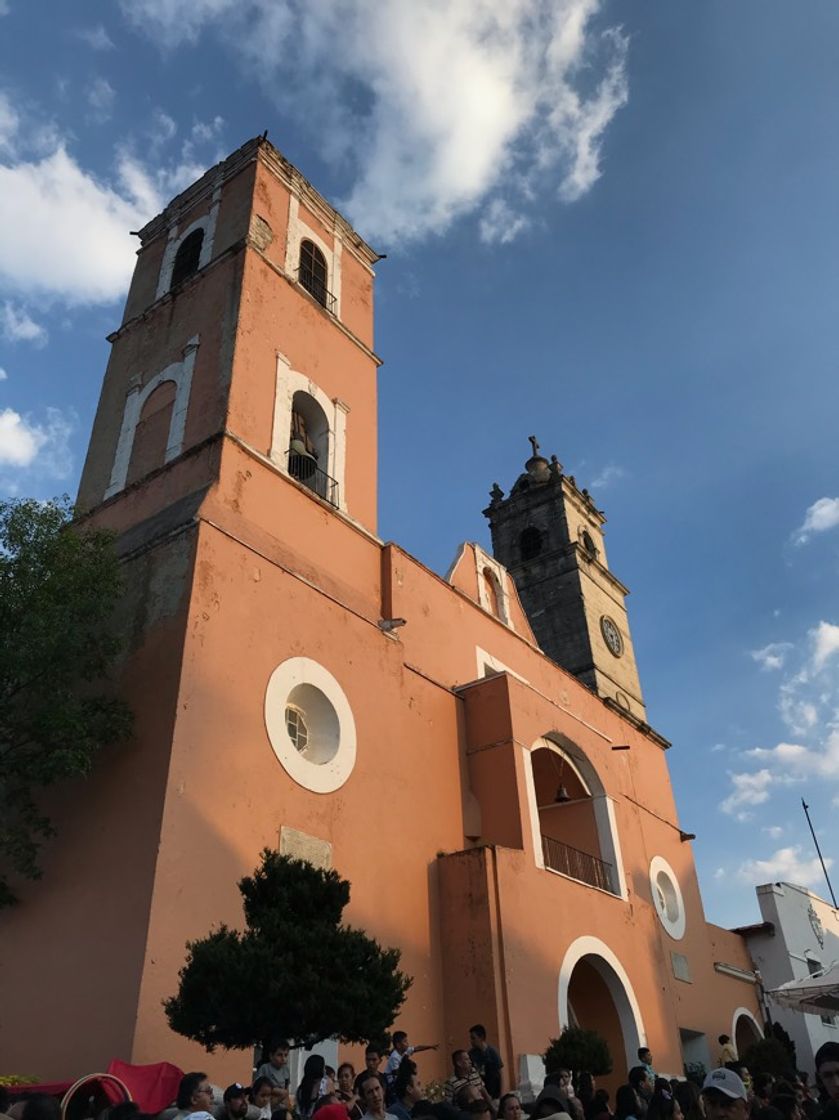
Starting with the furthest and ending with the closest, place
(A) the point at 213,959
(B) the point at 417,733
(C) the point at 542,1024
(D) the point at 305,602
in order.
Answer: (B) the point at 417,733
(D) the point at 305,602
(C) the point at 542,1024
(A) the point at 213,959

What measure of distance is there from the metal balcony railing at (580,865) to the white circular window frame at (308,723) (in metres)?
4.65

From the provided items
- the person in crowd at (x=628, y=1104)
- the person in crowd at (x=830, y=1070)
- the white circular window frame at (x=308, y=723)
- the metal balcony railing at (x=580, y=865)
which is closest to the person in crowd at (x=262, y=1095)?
the person in crowd at (x=628, y=1104)

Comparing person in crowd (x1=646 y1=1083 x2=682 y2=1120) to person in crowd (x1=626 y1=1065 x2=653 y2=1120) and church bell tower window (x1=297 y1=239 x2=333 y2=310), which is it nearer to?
person in crowd (x1=626 y1=1065 x2=653 y2=1120)

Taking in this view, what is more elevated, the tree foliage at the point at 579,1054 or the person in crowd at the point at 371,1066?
the tree foliage at the point at 579,1054

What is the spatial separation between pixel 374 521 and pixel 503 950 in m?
7.44

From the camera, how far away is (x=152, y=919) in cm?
952

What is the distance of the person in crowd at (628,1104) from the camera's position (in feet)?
25.1

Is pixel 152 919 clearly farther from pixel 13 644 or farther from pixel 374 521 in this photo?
pixel 374 521

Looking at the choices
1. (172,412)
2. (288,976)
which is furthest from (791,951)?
(288,976)

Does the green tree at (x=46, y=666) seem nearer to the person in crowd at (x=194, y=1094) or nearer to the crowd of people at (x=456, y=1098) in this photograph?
the crowd of people at (x=456, y=1098)

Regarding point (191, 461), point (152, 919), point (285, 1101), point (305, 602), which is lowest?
point (285, 1101)

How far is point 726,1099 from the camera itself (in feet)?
14.8

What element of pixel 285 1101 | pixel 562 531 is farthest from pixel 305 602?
pixel 562 531

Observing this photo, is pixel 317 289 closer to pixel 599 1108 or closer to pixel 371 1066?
pixel 371 1066
